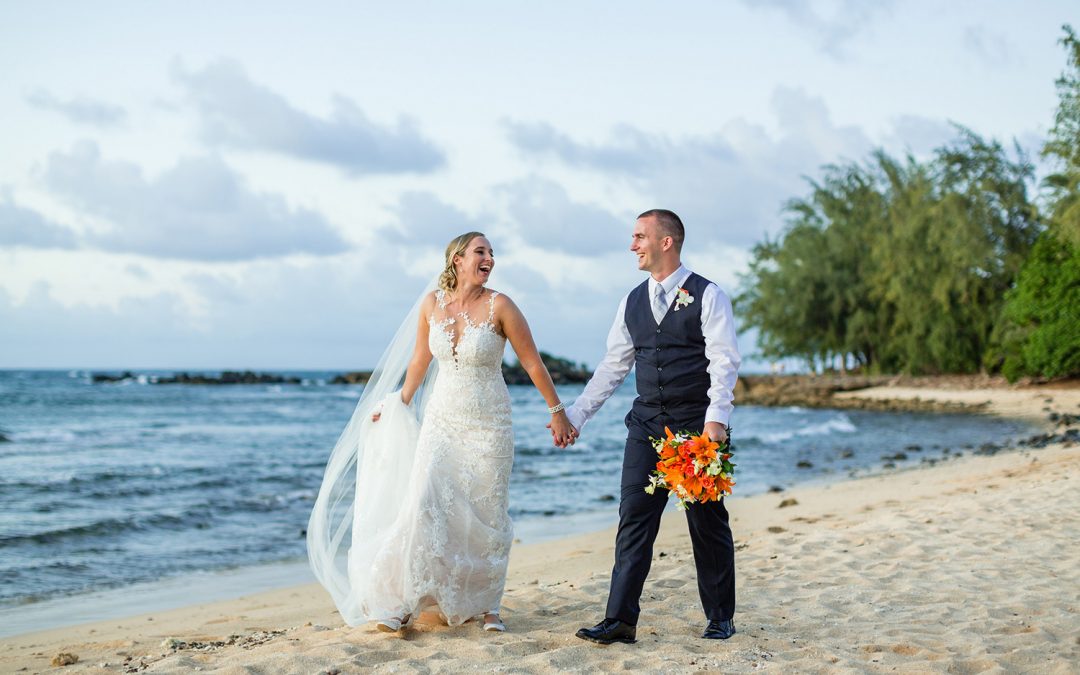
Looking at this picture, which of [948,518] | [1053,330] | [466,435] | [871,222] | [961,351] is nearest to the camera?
[466,435]

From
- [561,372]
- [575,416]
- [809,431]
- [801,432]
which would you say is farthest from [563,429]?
[561,372]

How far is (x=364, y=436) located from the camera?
5.50 m

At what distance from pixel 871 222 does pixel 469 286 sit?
42.6 m

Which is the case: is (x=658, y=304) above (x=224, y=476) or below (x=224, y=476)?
above

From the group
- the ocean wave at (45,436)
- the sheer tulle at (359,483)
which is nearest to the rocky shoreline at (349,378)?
the ocean wave at (45,436)

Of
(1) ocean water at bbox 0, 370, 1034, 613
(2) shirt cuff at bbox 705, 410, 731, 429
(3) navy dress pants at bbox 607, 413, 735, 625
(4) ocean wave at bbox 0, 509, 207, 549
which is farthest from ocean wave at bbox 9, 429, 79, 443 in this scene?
(2) shirt cuff at bbox 705, 410, 731, 429

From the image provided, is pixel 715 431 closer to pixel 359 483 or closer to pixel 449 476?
pixel 449 476

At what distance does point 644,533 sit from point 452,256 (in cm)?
181

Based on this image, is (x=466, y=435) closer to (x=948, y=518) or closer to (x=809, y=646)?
(x=809, y=646)

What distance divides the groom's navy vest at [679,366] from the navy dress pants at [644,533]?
63 mm

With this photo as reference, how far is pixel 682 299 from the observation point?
186 inches

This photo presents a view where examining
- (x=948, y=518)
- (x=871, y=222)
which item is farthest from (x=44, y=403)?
(x=948, y=518)

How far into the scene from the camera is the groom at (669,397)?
15.2 feet

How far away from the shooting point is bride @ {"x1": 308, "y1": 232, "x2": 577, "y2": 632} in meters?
4.98
